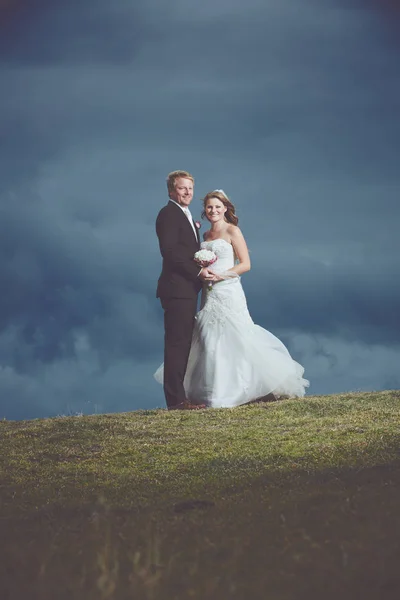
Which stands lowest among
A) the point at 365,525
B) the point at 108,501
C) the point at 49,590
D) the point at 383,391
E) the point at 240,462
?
the point at 49,590

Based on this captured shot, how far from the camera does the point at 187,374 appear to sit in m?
13.4

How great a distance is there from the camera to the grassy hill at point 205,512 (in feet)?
11.6

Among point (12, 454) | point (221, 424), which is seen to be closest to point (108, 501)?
point (12, 454)

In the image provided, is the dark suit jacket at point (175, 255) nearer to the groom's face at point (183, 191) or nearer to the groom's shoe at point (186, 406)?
the groom's face at point (183, 191)

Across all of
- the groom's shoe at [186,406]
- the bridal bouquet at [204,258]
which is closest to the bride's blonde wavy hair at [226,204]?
the bridal bouquet at [204,258]

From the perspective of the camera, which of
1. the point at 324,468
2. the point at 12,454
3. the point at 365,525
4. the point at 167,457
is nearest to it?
the point at 365,525

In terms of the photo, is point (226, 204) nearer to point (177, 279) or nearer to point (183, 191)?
point (183, 191)

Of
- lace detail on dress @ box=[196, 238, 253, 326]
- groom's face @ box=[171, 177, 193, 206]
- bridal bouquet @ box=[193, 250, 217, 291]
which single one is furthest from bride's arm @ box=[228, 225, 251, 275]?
groom's face @ box=[171, 177, 193, 206]

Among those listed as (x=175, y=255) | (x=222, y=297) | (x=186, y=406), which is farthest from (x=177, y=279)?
(x=186, y=406)

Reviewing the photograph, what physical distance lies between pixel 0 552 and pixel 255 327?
371 inches

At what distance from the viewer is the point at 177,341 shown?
12.9 metres

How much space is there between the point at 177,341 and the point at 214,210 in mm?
2535

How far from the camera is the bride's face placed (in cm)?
1354

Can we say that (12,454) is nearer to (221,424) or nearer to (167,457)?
(167,457)
